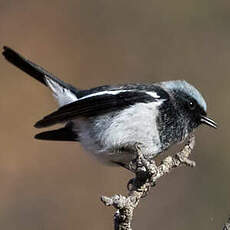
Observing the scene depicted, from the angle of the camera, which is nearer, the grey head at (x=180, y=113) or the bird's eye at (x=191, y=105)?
the grey head at (x=180, y=113)

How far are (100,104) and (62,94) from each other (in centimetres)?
47

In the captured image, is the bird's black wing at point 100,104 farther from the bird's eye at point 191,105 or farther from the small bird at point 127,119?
the bird's eye at point 191,105

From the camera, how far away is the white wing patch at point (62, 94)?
505 cm

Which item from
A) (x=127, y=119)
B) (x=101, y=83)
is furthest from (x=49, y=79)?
(x=101, y=83)

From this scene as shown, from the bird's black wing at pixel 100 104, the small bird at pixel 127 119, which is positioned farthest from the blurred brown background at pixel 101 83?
the bird's black wing at pixel 100 104

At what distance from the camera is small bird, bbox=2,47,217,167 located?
4.61 m

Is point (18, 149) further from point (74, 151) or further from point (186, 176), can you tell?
point (186, 176)

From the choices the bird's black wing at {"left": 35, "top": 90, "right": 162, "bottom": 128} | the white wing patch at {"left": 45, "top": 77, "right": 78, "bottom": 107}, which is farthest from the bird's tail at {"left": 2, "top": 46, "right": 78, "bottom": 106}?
the bird's black wing at {"left": 35, "top": 90, "right": 162, "bottom": 128}

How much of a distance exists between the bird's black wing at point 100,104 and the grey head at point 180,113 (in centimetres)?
15

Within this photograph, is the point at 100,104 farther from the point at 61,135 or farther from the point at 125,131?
the point at 61,135

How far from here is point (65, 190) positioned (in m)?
6.27

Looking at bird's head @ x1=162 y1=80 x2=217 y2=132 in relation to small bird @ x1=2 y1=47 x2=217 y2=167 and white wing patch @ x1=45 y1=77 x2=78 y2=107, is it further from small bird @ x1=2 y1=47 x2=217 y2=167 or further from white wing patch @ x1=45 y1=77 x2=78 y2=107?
white wing patch @ x1=45 y1=77 x2=78 y2=107

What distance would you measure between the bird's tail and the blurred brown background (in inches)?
34.0

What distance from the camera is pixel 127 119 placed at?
15.2 feet
